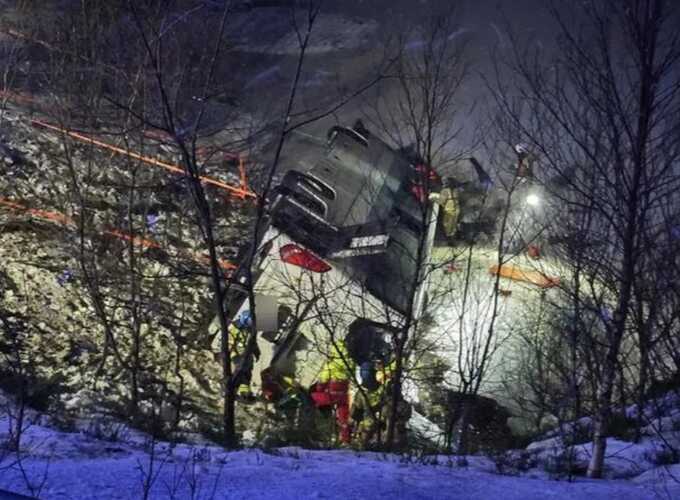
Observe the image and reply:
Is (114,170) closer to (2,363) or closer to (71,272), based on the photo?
(71,272)

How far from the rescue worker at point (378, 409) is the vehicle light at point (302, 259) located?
135 cm

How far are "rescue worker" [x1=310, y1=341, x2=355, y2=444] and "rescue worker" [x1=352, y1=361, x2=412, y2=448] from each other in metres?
0.16

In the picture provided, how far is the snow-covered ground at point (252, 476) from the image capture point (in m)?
3.39

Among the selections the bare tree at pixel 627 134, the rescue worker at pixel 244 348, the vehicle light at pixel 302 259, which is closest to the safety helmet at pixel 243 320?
the rescue worker at pixel 244 348

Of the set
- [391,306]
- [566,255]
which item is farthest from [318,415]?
[566,255]

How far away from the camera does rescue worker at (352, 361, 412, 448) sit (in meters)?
7.59

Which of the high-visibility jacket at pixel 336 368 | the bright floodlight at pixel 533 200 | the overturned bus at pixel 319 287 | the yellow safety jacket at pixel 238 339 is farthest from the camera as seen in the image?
the bright floodlight at pixel 533 200

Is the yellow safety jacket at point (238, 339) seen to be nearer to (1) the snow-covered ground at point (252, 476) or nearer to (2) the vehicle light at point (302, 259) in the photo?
(2) the vehicle light at point (302, 259)

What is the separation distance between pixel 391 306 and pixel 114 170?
20.6ft

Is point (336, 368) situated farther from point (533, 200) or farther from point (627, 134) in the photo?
point (627, 134)

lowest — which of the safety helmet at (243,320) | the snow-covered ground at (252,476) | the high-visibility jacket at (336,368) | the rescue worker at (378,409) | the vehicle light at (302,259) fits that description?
the snow-covered ground at (252,476)

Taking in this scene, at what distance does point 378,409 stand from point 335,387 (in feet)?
1.90

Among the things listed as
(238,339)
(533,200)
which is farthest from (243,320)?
(533,200)

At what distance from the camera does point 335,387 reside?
8148mm
